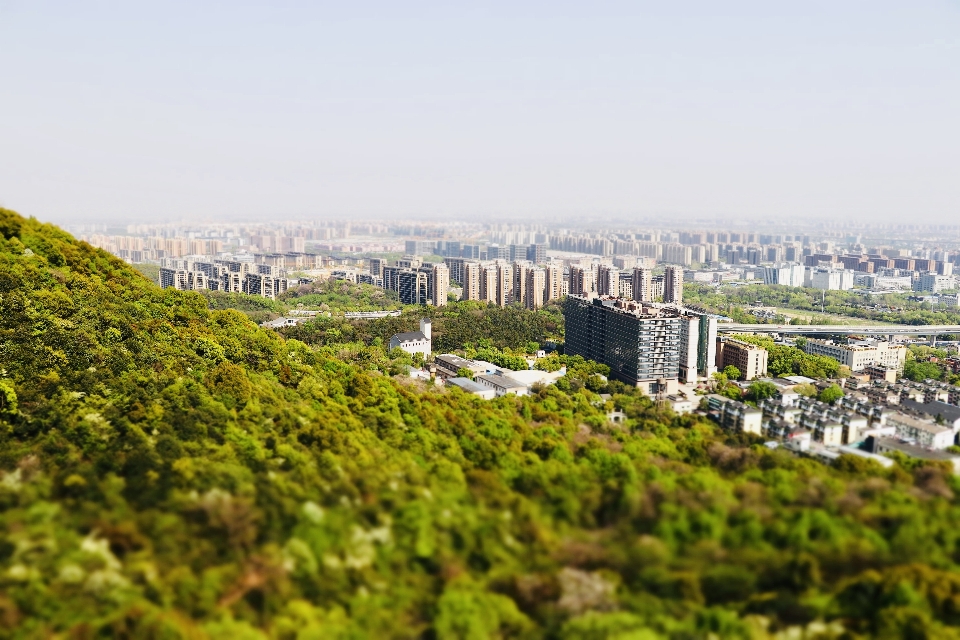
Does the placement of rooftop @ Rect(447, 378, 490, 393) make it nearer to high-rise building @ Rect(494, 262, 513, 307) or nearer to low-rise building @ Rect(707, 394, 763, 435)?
low-rise building @ Rect(707, 394, 763, 435)

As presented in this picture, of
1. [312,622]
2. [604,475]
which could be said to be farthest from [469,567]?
[604,475]

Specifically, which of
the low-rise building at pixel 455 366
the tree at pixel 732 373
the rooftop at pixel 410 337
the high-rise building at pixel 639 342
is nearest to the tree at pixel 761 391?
the high-rise building at pixel 639 342

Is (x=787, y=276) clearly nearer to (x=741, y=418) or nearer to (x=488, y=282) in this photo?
(x=488, y=282)

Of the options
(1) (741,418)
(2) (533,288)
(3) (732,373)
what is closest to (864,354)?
(3) (732,373)

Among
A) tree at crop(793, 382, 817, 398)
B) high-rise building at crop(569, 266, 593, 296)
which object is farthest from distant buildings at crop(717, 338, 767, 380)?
high-rise building at crop(569, 266, 593, 296)

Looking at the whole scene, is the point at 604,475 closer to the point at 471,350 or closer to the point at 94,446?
the point at 94,446

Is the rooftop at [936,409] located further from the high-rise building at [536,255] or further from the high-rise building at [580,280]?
the high-rise building at [536,255]
